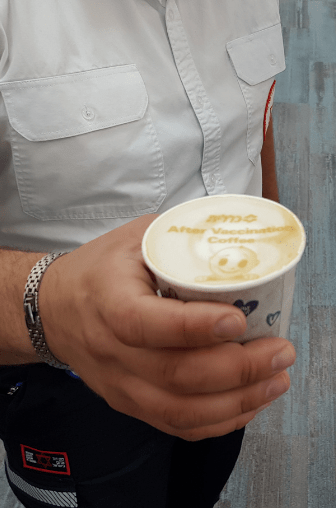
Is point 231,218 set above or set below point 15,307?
above

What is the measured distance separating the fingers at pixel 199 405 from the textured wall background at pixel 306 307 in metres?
1.35

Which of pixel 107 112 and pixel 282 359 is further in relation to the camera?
pixel 107 112

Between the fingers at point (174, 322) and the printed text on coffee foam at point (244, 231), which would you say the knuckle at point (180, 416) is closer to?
the fingers at point (174, 322)

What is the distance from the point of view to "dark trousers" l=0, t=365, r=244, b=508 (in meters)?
0.91

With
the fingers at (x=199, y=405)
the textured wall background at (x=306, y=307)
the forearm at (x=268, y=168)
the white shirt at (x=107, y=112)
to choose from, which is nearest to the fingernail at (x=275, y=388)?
the fingers at (x=199, y=405)

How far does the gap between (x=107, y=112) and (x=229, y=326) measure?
52 cm

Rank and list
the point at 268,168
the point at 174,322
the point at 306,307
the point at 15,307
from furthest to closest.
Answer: the point at 306,307 → the point at 268,168 → the point at 15,307 → the point at 174,322

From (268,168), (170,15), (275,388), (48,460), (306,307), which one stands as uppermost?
(170,15)

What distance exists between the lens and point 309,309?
2.35 metres

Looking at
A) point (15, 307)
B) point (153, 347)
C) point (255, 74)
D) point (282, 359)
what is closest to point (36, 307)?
point (15, 307)

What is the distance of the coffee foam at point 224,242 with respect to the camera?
529 mm

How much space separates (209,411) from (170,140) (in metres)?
0.51

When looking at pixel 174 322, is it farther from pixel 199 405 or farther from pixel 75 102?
pixel 75 102

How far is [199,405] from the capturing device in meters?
0.55
